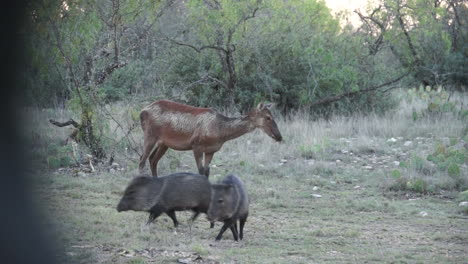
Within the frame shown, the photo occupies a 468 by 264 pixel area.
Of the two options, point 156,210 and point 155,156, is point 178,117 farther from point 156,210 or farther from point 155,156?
point 156,210

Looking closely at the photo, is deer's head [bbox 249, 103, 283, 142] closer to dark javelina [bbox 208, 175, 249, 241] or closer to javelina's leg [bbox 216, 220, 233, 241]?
dark javelina [bbox 208, 175, 249, 241]

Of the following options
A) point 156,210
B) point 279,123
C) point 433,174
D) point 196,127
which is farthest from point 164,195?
point 279,123

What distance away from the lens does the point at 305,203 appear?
9.55m

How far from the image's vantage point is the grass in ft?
21.4

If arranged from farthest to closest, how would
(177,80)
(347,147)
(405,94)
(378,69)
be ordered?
1. (405,94)
2. (378,69)
3. (177,80)
4. (347,147)

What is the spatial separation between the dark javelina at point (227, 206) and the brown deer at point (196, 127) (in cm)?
297

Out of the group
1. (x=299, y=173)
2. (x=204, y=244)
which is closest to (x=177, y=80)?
(x=299, y=173)

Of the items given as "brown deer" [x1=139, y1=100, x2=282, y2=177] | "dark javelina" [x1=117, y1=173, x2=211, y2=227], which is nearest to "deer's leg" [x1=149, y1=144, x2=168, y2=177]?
"brown deer" [x1=139, y1=100, x2=282, y2=177]

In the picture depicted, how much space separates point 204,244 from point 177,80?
10043 millimetres

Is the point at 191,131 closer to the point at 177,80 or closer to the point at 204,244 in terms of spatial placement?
the point at 204,244

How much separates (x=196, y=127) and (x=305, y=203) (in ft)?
7.22

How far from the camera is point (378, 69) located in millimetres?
17797

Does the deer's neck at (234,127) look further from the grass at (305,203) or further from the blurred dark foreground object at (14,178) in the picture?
the blurred dark foreground object at (14,178)

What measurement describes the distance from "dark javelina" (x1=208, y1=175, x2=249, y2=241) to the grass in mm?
252
